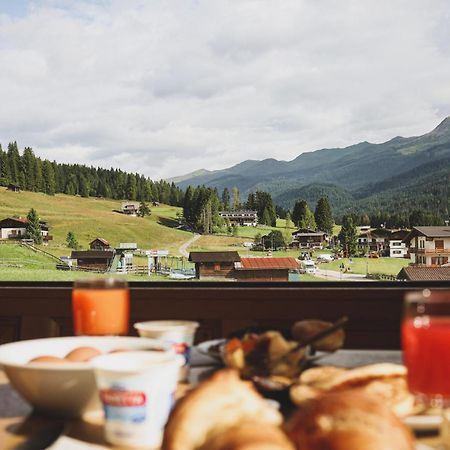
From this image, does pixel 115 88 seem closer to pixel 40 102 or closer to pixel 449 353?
pixel 40 102

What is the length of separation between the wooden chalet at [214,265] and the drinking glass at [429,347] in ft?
21.3

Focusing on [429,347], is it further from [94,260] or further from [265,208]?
[265,208]

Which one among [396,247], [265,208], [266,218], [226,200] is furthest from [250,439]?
[226,200]

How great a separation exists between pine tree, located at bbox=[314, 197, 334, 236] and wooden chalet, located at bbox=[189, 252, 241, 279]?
3.92m

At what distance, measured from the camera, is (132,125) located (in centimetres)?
2847

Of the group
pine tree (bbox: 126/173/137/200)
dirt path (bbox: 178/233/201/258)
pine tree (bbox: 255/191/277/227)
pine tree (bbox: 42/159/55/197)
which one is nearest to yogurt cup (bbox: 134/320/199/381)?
pine tree (bbox: 255/191/277/227)

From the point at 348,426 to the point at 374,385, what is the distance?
21 cm

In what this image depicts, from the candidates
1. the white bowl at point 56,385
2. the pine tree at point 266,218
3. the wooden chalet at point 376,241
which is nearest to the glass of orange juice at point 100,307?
the white bowl at point 56,385

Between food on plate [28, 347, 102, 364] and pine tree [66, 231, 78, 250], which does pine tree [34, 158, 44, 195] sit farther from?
food on plate [28, 347, 102, 364]

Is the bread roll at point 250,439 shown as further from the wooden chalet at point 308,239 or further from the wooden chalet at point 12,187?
the wooden chalet at point 12,187

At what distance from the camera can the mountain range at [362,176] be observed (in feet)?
52.3

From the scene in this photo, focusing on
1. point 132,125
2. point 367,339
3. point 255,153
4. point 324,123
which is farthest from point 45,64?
point 367,339

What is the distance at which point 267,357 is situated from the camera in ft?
2.80

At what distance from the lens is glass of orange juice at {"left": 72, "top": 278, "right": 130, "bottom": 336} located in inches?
43.1
